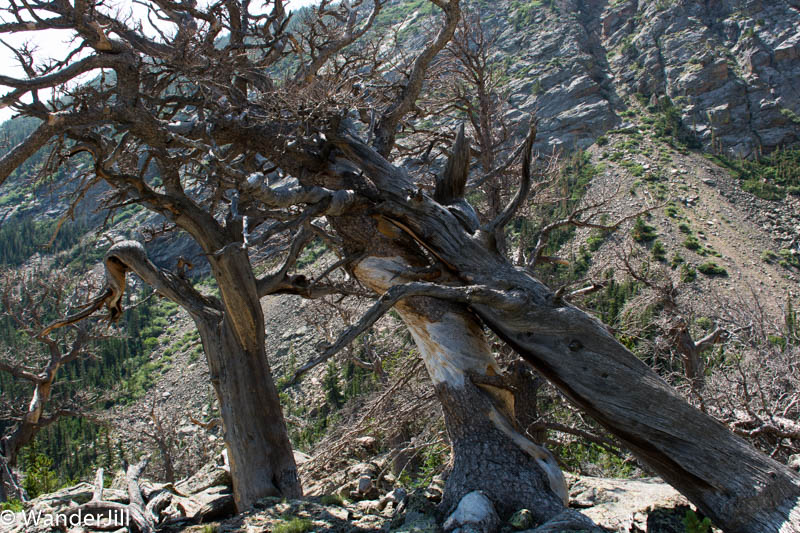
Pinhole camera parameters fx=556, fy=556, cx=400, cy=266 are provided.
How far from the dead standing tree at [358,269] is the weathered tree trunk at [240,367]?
1cm

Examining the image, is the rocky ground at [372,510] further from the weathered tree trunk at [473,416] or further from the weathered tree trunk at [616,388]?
the weathered tree trunk at [616,388]

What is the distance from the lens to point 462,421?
13.3 feet

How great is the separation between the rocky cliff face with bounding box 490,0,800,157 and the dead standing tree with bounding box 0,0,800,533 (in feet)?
169

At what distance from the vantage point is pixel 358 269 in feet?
16.6

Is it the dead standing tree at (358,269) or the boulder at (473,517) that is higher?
the dead standing tree at (358,269)

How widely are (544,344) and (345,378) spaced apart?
3114 centimetres

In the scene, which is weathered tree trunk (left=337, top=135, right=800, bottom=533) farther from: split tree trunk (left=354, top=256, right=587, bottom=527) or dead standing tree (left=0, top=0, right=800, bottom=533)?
split tree trunk (left=354, top=256, right=587, bottom=527)

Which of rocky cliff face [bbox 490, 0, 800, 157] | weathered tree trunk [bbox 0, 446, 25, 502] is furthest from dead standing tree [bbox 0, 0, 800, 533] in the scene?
rocky cliff face [bbox 490, 0, 800, 157]

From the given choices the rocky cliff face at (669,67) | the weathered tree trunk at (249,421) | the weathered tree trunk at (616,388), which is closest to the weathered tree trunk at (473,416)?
the weathered tree trunk at (616,388)

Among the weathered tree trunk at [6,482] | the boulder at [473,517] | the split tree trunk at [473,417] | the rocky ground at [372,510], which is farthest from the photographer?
the weathered tree trunk at [6,482]

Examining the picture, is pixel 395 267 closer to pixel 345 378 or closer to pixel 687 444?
pixel 687 444

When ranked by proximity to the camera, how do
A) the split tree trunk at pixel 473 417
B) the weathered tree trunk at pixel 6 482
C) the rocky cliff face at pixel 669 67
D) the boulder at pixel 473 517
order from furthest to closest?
the rocky cliff face at pixel 669 67 → the weathered tree trunk at pixel 6 482 → the split tree trunk at pixel 473 417 → the boulder at pixel 473 517

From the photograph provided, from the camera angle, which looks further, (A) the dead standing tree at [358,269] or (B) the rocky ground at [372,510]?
(A) the dead standing tree at [358,269]

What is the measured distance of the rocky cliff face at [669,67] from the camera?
2315 inches
